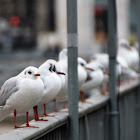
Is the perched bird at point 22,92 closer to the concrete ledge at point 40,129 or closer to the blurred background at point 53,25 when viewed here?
the concrete ledge at point 40,129

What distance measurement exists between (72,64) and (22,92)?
661mm

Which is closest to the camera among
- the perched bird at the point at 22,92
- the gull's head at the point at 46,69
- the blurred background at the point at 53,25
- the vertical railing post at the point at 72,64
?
the perched bird at the point at 22,92

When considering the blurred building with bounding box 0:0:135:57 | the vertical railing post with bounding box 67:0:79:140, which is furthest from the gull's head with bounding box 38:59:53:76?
the blurred building with bounding box 0:0:135:57

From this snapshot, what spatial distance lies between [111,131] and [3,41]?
102 ft

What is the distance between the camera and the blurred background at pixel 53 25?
137 feet

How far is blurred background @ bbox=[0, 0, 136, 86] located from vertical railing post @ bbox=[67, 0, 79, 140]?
3322 cm

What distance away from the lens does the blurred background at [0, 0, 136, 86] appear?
137 ft

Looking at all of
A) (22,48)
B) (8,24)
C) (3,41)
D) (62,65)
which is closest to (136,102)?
(62,65)

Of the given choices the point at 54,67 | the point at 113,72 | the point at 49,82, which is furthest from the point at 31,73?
the point at 113,72

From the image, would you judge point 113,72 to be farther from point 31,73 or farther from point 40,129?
point 40,129

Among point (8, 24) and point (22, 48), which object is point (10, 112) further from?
point (8, 24)

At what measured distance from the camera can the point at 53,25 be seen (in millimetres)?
46000

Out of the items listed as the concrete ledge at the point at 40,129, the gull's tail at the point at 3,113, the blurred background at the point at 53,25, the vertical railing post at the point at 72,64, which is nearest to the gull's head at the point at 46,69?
the vertical railing post at the point at 72,64

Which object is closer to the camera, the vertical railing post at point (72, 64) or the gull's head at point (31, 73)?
the gull's head at point (31, 73)
